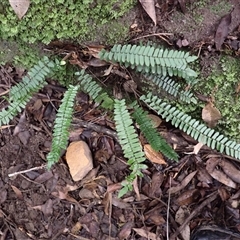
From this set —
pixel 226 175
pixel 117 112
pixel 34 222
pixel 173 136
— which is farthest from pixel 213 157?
pixel 34 222

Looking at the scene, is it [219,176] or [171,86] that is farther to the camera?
[219,176]

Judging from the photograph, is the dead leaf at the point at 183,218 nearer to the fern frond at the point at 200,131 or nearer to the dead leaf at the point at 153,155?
the dead leaf at the point at 153,155

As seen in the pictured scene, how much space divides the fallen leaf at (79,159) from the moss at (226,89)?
3.74ft

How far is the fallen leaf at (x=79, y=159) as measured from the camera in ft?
11.7

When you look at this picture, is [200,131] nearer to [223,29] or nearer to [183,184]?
[183,184]

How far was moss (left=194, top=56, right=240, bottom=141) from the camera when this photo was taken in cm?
336

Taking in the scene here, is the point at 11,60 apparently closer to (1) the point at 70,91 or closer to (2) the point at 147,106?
(1) the point at 70,91

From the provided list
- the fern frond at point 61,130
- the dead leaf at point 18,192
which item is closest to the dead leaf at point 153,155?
the fern frond at point 61,130

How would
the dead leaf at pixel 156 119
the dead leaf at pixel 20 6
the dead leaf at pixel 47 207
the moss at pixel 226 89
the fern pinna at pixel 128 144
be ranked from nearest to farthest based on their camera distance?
the fern pinna at pixel 128 144, the dead leaf at pixel 20 6, the moss at pixel 226 89, the dead leaf at pixel 156 119, the dead leaf at pixel 47 207

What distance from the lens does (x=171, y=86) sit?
3.31 meters

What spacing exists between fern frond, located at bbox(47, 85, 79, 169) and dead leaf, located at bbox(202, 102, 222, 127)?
1176 mm

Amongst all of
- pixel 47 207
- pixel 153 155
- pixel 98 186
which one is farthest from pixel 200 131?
pixel 47 207

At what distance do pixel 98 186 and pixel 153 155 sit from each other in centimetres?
59

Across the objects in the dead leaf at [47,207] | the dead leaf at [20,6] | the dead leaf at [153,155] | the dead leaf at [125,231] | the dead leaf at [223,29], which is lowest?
Result: the dead leaf at [125,231]
